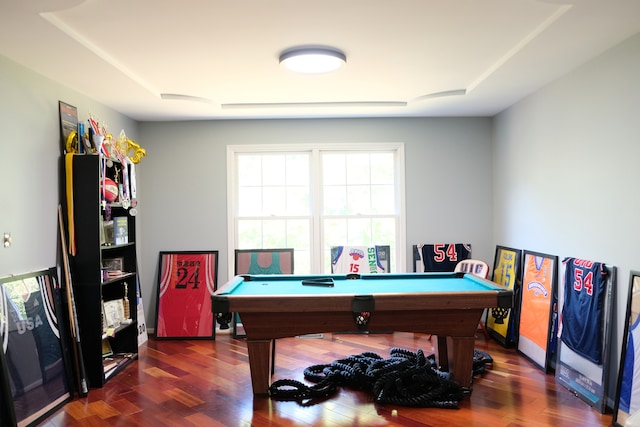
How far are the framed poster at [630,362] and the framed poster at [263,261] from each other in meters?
3.34

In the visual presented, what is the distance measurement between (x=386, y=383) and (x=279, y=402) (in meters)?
0.81

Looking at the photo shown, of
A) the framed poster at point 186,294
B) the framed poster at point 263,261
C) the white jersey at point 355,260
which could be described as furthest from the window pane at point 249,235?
the white jersey at point 355,260

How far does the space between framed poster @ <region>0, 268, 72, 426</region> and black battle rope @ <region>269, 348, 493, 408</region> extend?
1.58m

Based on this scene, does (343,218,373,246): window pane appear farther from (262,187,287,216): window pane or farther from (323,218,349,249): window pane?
(262,187,287,216): window pane

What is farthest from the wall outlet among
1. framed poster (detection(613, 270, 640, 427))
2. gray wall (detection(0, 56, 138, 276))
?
framed poster (detection(613, 270, 640, 427))

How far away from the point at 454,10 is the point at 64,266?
11.2 ft

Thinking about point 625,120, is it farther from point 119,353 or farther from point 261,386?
point 119,353

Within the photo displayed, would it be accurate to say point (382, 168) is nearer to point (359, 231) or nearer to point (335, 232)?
point (359, 231)

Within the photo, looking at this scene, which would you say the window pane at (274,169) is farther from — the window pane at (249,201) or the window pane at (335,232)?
the window pane at (335,232)

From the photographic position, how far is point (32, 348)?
3.22m

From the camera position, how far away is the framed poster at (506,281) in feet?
15.4

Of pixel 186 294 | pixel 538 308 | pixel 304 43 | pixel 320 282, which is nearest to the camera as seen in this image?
pixel 304 43

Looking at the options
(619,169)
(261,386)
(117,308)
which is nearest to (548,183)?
(619,169)

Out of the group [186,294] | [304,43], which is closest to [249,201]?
[186,294]
